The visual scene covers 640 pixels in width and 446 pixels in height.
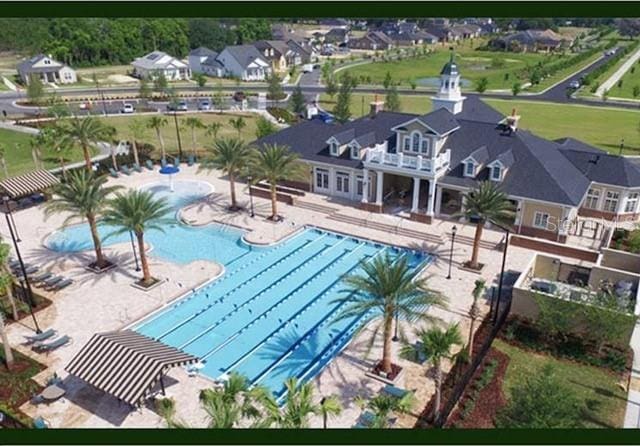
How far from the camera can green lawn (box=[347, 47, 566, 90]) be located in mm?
118125

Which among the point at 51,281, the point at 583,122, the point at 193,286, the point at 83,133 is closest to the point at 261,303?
the point at 193,286

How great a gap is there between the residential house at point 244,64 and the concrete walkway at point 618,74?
222 feet

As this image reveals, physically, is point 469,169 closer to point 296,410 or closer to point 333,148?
point 333,148

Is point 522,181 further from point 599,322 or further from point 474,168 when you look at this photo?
point 599,322

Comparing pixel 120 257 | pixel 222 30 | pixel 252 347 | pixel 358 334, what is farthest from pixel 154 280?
pixel 222 30

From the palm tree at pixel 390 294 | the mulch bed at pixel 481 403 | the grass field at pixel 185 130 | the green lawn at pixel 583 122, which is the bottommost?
the green lawn at pixel 583 122

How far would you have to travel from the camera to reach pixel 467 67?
139 m

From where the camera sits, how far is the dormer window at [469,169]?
123 feet

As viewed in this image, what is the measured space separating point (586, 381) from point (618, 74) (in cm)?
11839

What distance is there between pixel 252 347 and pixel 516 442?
13.6 m

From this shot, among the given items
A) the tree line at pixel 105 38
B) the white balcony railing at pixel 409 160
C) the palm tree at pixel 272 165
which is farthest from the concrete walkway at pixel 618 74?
the tree line at pixel 105 38

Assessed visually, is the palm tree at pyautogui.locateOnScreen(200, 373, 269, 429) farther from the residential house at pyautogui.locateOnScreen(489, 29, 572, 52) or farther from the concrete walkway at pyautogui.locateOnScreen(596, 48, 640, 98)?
the residential house at pyautogui.locateOnScreen(489, 29, 572, 52)

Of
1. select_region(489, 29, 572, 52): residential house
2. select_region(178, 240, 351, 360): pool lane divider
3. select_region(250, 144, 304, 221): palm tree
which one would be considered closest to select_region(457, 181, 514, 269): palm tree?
select_region(178, 240, 351, 360): pool lane divider

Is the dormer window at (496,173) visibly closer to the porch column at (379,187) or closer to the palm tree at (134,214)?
the porch column at (379,187)
